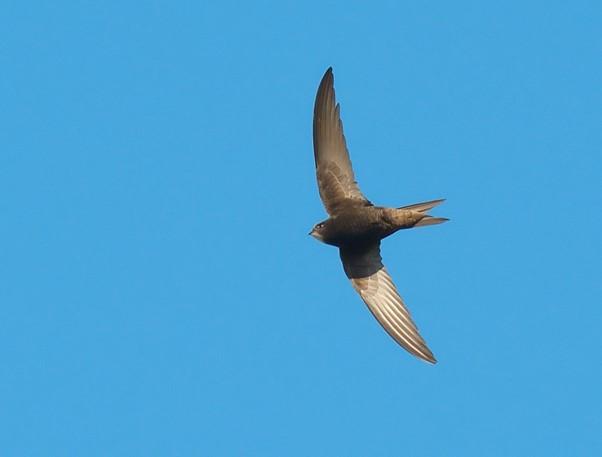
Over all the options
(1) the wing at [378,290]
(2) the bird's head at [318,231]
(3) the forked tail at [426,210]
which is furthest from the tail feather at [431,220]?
(2) the bird's head at [318,231]

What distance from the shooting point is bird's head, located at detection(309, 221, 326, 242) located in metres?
12.7

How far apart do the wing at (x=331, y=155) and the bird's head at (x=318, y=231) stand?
234 millimetres

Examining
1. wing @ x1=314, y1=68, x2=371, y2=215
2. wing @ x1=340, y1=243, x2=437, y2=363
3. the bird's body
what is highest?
wing @ x1=314, y1=68, x2=371, y2=215

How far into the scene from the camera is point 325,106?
508 inches

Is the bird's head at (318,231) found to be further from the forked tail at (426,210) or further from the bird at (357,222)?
the forked tail at (426,210)

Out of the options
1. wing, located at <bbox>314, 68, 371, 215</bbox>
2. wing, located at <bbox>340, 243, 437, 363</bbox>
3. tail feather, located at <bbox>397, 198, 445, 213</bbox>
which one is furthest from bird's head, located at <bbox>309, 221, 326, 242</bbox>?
tail feather, located at <bbox>397, 198, 445, 213</bbox>

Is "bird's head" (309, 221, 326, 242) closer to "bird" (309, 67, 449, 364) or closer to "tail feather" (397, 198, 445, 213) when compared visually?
"bird" (309, 67, 449, 364)

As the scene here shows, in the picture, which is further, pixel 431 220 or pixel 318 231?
pixel 318 231

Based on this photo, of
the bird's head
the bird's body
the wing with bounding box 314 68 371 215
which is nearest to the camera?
the bird's body

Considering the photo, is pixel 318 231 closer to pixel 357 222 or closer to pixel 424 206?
pixel 357 222

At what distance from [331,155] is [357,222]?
43.9 inches

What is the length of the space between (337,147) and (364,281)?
179 cm

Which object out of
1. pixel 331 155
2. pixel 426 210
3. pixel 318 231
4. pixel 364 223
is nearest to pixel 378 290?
pixel 364 223

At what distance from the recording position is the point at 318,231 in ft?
41.6
